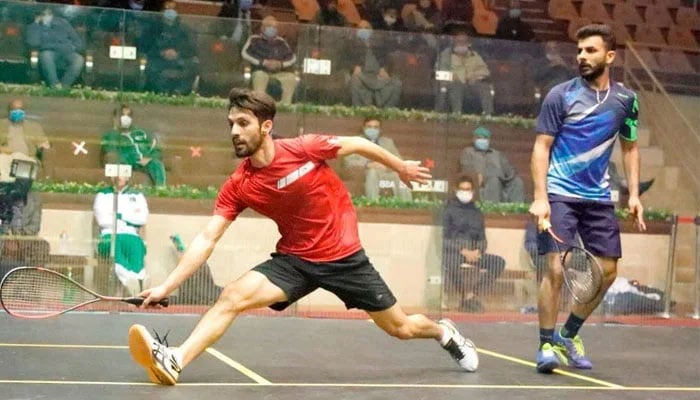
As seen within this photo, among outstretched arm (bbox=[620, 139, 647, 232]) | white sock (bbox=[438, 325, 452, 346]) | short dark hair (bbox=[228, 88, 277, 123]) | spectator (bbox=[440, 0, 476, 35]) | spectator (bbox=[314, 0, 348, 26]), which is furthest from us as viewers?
spectator (bbox=[440, 0, 476, 35])

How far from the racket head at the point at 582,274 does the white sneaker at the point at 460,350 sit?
1.87ft

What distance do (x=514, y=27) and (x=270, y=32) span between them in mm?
4116

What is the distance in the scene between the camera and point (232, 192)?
5.28m

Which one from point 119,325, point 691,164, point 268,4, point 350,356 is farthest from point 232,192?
point 268,4

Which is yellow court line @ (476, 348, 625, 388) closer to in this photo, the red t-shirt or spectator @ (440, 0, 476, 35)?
the red t-shirt

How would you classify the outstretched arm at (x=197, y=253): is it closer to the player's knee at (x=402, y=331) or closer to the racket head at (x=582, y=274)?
the player's knee at (x=402, y=331)

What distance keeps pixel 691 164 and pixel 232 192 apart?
6.22 m

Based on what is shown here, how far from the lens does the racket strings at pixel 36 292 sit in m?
5.05

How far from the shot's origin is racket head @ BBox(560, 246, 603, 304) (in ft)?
18.9

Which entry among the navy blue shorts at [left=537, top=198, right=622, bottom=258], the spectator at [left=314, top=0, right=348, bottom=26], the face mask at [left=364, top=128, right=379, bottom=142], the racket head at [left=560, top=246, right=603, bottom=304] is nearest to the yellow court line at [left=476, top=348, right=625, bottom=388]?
the racket head at [left=560, top=246, right=603, bottom=304]

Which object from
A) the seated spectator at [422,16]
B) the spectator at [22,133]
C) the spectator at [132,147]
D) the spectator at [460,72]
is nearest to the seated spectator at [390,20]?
the seated spectator at [422,16]

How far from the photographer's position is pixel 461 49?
9977mm

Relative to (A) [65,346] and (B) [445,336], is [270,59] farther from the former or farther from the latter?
(B) [445,336]

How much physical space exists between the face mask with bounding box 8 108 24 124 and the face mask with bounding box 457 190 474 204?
11.3ft
